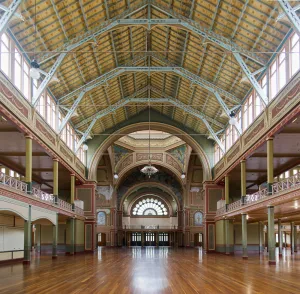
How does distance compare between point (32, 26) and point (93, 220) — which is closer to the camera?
point (32, 26)

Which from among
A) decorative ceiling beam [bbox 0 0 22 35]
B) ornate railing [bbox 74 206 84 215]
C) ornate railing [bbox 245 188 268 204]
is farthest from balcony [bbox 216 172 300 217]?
decorative ceiling beam [bbox 0 0 22 35]

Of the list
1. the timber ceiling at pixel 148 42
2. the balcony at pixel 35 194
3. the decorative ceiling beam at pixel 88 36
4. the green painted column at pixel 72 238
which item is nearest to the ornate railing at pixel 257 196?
the timber ceiling at pixel 148 42

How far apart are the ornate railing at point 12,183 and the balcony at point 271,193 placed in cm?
1335

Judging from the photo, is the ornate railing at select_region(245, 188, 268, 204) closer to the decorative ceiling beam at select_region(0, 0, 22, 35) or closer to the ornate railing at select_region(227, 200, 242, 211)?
the ornate railing at select_region(227, 200, 242, 211)

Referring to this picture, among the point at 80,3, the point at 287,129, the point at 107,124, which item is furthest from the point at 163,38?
the point at 107,124

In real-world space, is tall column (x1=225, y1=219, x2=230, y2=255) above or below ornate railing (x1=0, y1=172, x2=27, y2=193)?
below

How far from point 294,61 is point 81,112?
20.6 metres

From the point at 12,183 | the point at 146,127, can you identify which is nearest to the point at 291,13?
the point at 12,183

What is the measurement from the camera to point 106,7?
2472 cm

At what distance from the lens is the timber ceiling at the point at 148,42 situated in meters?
22.8

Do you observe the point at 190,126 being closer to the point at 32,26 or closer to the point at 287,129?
the point at 287,129

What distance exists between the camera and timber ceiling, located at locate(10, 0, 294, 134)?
22.8 meters

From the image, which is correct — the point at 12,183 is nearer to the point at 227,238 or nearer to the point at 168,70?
the point at 168,70

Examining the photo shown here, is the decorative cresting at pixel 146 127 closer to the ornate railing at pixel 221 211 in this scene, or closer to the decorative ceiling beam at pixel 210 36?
the ornate railing at pixel 221 211
